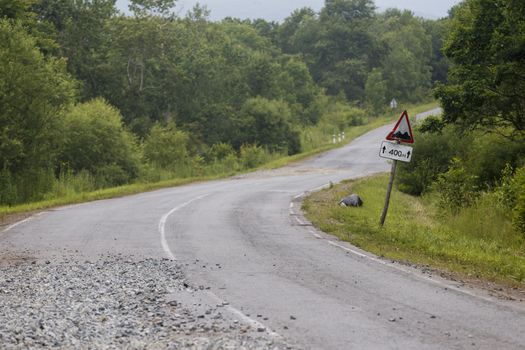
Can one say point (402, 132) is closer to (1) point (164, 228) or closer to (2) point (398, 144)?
(2) point (398, 144)

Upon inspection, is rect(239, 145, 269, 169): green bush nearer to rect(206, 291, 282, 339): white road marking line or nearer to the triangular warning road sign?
the triangular warning road sign

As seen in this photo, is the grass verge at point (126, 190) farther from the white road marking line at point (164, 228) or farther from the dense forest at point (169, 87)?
the white road marking line at point (164, 228)

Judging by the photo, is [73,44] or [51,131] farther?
[73,44]

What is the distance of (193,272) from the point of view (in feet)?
37.3

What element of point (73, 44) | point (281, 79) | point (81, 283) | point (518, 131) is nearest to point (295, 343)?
point (81, 283)

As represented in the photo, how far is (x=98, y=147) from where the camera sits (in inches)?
1428

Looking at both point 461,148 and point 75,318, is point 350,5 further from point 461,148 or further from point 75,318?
point 75,318

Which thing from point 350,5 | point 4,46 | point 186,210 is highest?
point 350,5

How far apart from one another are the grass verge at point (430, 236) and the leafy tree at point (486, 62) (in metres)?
3.82

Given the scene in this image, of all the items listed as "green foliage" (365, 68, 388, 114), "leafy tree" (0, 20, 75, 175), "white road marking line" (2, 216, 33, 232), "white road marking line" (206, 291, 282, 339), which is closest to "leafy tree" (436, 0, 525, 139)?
"white road marking line" (2, 216, 33, 232)

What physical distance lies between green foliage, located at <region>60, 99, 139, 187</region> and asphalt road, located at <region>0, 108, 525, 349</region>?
1156 cm

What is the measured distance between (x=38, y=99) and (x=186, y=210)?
10560mm

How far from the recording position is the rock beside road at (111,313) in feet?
23.1

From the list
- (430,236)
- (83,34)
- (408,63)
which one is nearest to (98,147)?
(83,34)
